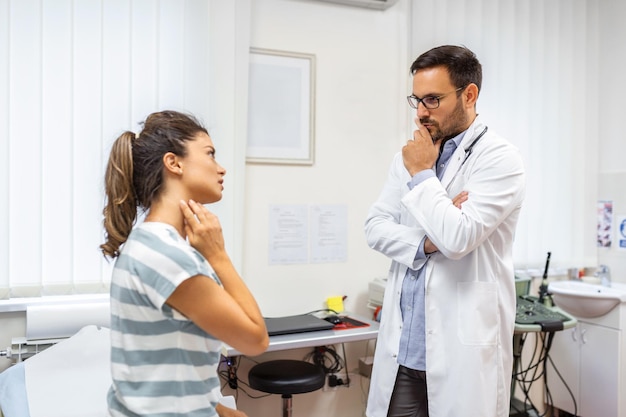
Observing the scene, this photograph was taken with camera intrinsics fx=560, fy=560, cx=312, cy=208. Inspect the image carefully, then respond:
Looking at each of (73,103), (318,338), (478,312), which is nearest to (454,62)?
(478,312)

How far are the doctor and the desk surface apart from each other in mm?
601

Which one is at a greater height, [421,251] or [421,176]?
[421,176]

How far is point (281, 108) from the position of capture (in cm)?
284

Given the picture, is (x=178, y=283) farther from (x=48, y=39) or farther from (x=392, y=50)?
(x=392, y=50)

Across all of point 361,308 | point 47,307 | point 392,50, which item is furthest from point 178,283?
point 392,50

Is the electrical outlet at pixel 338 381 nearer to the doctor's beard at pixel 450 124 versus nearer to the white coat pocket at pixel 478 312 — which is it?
the white coat pocket at pixel 478 312

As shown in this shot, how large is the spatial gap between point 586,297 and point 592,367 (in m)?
0.42

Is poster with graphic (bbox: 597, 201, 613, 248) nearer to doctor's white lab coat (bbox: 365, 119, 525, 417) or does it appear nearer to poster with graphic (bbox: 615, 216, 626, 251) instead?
poster with graphic (bbox: 615, 216, 626, 251)

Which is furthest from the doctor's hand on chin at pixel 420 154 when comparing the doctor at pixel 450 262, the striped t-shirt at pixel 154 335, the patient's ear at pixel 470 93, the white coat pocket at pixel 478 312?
the striped t-shirt at pixel 154 335

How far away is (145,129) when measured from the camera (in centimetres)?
112

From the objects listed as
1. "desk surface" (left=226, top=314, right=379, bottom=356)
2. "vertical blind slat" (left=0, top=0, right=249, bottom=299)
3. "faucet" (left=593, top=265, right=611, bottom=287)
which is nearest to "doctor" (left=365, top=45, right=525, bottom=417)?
"desk surface" (left=226, top=314, right=379, bottom=356)

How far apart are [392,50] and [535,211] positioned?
4.29 ft

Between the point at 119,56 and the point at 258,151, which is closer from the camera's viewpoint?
the point at 119,56

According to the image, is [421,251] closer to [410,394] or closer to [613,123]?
[410,394]
